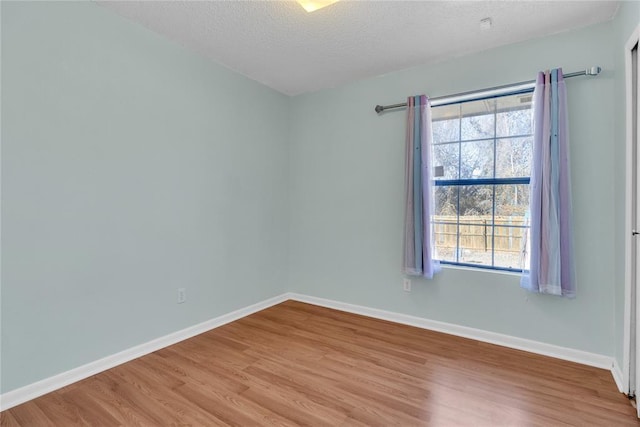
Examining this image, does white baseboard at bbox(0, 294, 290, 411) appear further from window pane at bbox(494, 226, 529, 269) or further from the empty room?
window pane at bbox(494, 226, 529, 269)

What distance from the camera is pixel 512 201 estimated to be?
8.77 ft

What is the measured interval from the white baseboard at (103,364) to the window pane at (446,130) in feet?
8.82

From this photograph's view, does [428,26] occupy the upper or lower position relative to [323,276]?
upper

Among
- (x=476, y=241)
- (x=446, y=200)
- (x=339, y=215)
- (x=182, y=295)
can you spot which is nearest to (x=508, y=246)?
(x=476, y=241)

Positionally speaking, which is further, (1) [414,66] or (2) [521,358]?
(1) [414,66]

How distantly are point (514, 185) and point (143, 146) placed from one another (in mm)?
3081

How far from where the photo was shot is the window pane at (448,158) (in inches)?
116

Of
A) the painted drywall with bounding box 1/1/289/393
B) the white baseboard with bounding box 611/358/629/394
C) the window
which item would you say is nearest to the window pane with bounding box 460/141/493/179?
the window

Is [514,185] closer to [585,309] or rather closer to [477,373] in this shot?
[585,309]

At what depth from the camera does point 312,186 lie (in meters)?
3.79

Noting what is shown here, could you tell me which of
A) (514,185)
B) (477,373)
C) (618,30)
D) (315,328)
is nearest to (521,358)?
(477,373)

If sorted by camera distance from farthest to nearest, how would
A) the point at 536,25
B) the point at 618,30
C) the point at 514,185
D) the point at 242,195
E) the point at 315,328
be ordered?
the point at 242,195 < the point at 315,328 < the point at 514,185 < the point at 536,25 < the point at 618,30

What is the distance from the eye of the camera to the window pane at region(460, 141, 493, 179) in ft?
9.07

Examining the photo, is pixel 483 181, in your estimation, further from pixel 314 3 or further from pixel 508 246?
pixel 314 3
